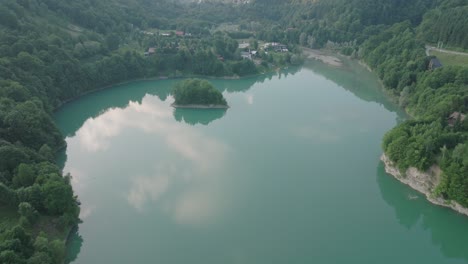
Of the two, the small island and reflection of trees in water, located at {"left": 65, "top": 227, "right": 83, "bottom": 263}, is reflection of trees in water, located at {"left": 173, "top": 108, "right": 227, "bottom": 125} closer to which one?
the small island

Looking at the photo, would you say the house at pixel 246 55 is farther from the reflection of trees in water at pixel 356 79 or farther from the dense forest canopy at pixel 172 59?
the reflection of trees in water at pixel 356 79

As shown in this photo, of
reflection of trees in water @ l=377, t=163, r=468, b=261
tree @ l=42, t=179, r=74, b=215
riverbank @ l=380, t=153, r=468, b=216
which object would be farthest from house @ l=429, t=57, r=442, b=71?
tree @ l=42, t=179, r=74, b=215

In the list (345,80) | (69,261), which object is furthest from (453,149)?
(345,80)

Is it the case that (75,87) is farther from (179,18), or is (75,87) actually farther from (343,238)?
(179,18)

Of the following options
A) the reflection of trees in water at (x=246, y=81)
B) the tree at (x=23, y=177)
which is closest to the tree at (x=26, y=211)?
the tree at (x=23, y=177)

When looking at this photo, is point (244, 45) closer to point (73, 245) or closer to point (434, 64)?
point (434, 64)

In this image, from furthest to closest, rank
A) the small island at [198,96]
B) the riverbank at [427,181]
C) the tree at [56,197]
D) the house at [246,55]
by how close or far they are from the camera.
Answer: the house at [246,55] → the small island at [198,96] → the riverbank at [427,181] → the tree at [56,197]
